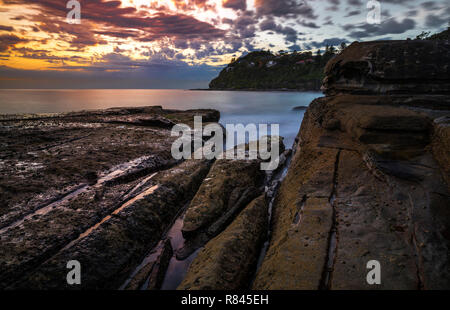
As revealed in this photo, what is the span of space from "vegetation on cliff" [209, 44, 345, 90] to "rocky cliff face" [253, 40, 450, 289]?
278ft

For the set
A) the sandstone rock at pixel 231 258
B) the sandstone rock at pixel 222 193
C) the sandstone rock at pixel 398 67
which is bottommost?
the sandstone rock at pixel 231 258

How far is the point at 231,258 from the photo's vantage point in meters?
3.56

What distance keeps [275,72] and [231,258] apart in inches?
4524

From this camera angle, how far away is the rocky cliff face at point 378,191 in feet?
9.39

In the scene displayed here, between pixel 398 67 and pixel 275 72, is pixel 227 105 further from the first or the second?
pixel 275 72

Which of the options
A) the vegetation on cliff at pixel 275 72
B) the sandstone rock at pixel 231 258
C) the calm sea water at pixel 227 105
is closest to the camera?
the sandstone rock at pixel 231 258

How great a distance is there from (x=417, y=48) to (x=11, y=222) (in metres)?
12.1

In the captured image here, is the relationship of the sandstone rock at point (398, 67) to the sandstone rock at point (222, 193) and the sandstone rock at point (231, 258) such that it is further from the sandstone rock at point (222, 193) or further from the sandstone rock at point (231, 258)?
the sandstone rock at point (231, 258)

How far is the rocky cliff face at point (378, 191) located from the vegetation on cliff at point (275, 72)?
84845 mm

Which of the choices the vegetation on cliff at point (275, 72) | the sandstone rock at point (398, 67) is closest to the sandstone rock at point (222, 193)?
the sandstone rock at point (398, 67)

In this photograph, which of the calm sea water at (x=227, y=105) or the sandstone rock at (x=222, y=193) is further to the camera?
the calm sea water at (x=227, y=105)

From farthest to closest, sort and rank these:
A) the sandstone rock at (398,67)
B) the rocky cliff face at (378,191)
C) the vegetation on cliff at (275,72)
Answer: the vegetation on cliff at (275,72) < the sandstone rock at (398,67) < the rocky cliff face at (378,191)
